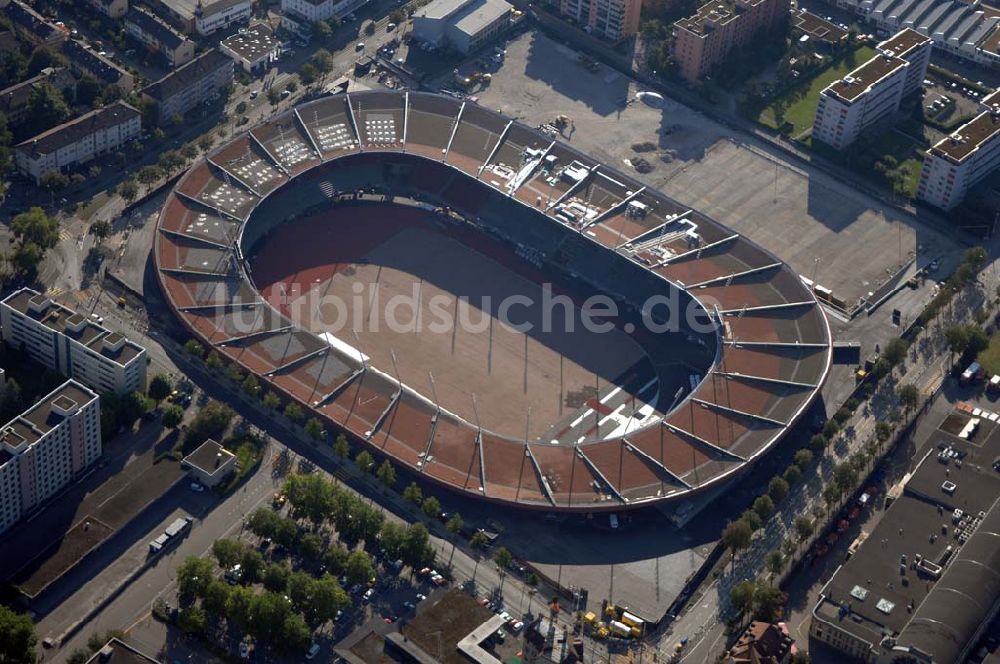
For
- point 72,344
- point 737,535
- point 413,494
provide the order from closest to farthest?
point 737,535 < point 413,494 < point 72,344

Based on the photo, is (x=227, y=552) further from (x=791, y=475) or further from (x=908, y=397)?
(x=908, y=397)

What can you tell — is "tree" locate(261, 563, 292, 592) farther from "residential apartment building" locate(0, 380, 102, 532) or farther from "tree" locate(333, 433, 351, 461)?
"residential apartment building" locate(0, 380, 102, 532)

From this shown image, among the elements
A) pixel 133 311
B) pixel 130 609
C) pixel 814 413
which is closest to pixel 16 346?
pixel 133 311

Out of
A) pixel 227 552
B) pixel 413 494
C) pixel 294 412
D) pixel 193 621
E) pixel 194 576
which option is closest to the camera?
pixel 193 621

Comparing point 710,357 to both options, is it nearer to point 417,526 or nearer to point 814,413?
point 814,413

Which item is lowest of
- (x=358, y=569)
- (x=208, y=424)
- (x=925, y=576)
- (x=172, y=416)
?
(x=358, y=569)

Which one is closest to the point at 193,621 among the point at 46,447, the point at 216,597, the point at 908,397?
the point at 216,597

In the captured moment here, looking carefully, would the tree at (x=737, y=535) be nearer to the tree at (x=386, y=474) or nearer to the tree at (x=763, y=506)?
the tree at (x=763, y=506)
